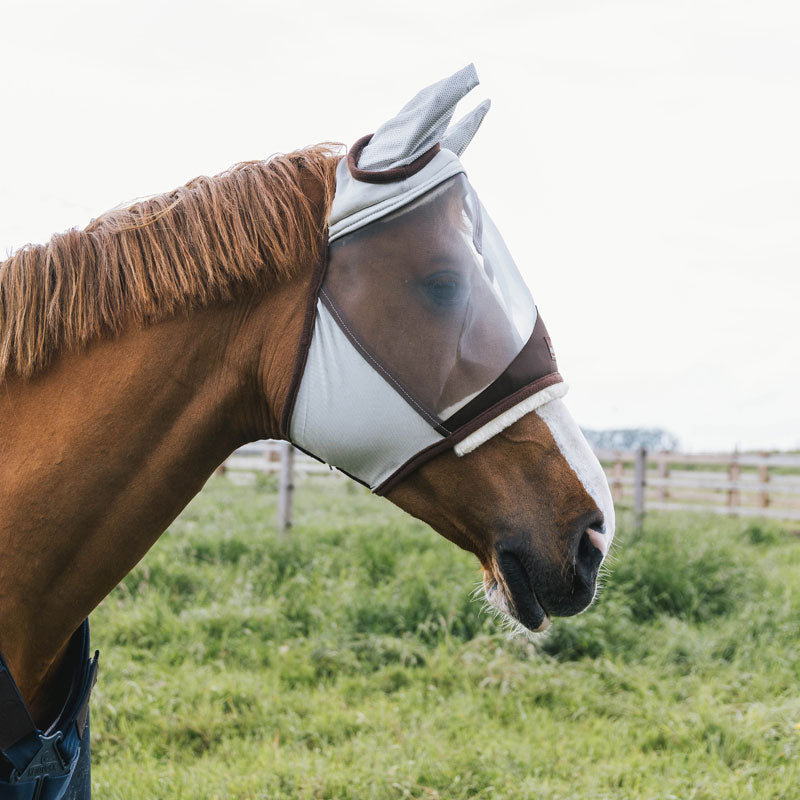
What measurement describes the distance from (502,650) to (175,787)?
2.23 m

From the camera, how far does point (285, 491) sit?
794 cm

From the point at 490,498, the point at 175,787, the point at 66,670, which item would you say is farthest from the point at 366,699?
the point at 490,498

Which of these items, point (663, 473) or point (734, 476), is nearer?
point (734, 476)

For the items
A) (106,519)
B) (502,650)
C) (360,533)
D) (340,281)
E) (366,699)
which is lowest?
(360,533)

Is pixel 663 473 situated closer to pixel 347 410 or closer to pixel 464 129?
pixel 464 129

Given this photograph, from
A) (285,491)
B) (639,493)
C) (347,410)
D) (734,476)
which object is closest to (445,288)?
(347,410)

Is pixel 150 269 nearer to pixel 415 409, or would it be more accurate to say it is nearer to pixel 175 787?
pixel 415 409

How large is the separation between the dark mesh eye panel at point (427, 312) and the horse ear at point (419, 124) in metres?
0.09

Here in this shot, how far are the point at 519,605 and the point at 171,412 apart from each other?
2.68 ft

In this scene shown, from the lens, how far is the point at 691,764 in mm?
3555

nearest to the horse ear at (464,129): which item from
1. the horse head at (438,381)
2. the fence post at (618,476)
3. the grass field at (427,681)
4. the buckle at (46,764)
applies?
the horse head at (438,381)

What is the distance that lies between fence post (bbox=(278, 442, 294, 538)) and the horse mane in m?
6.23

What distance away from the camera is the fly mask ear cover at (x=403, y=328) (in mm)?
1551

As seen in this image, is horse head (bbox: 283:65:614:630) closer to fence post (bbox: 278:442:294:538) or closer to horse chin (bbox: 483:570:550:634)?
horse chin (bbox: 483:570:550:634)
